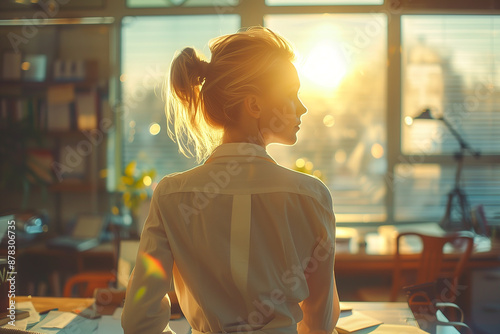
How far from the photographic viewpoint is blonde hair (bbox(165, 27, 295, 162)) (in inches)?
34.0

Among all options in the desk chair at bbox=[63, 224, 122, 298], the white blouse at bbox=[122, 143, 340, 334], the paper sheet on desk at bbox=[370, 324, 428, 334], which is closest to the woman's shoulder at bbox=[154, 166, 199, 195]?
the white blouse at bbox=[122, 143, 340, 334]

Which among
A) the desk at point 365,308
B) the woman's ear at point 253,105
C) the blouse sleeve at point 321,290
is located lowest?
the desk at point 365,308

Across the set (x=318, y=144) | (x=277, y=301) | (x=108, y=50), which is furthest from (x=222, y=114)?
(x=108, y=50)

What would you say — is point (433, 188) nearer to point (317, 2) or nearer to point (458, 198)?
point (458, 198)

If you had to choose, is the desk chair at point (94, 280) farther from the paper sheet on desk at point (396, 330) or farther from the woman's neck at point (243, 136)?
the woman's neck at point (243, 136)

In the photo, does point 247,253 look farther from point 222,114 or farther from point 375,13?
point 375,13

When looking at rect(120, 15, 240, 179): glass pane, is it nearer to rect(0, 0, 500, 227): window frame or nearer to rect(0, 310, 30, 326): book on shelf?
rect(0, 0, 500, 227): window frame

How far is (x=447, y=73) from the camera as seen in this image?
3867 mm

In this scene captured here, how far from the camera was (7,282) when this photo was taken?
1.58 metres

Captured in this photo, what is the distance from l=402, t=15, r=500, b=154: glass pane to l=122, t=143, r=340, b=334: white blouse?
128 inches

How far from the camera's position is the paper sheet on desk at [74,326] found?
1.47 m

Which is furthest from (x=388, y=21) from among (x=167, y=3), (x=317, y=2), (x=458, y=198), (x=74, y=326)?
(x=74, y=326)

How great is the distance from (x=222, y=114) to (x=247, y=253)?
293 millimetres

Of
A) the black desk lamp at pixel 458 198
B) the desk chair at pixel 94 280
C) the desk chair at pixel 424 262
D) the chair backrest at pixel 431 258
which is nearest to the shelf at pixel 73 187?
the desk chair at pixel 94 280
